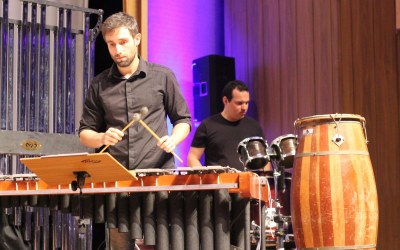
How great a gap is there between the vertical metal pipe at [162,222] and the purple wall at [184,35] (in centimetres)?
295

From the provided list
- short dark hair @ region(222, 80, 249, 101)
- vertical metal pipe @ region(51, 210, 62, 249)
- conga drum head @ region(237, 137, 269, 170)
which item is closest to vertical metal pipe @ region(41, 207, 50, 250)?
vertical metal pipe @ region(51, 210, 62, 249)

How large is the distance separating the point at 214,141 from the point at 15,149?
1.60m

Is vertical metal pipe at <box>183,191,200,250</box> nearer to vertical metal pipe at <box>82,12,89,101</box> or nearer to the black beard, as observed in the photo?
the black beard

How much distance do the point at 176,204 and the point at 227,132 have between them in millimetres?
2510

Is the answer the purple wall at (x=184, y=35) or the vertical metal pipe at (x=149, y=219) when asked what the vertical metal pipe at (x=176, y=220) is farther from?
the purple wall at (x=184, y=35)

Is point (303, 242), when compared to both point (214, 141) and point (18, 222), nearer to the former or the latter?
point (18, 222)

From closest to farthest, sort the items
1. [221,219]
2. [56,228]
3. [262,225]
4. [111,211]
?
[221,219]
[111,211]
[262,225]
[56,228]

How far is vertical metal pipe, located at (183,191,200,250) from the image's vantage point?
2.97 metres

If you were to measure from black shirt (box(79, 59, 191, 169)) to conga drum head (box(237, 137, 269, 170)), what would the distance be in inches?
31.8

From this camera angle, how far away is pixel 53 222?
4.16 meters

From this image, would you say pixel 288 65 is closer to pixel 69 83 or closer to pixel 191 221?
pixel 69 83

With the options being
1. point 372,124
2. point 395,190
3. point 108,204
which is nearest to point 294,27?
point 372,124

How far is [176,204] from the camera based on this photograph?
3004mm

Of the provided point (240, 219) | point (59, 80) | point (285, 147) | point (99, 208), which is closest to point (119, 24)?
point (99, 208)
